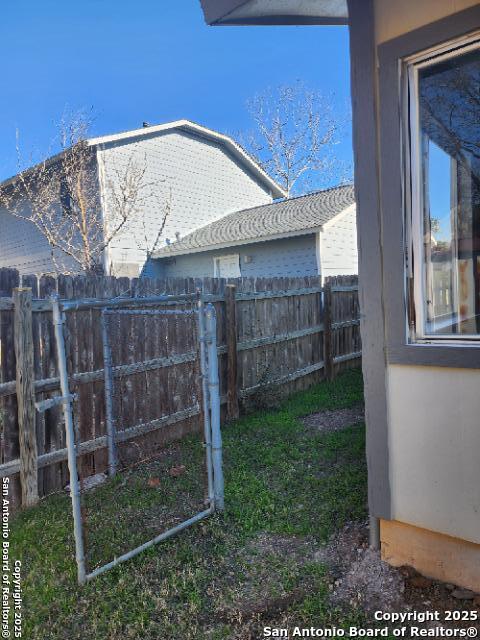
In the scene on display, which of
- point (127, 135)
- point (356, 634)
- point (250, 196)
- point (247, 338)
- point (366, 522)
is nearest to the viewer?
point (356, 634)

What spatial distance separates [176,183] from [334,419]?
10107mm

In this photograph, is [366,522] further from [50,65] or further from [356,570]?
[50,65]

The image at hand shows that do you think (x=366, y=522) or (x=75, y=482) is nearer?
(x=75, y=482)

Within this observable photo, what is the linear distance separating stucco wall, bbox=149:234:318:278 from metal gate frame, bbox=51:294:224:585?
717 cm

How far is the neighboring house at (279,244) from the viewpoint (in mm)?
10773

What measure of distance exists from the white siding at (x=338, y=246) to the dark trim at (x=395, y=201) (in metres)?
8.04

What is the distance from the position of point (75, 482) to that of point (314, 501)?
1.74 metres

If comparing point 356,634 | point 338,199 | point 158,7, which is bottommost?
point 356,634

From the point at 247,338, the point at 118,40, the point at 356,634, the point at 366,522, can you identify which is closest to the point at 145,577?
the point at 356,634

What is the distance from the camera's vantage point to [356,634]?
211 cm

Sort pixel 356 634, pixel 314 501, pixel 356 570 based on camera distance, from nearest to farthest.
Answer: pixel 356 634
pixel 356 570
pixel 314 501

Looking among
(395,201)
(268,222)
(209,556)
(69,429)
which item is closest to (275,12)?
(395,201)

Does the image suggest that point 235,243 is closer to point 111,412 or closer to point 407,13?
point 111,412

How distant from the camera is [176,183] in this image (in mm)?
13633
